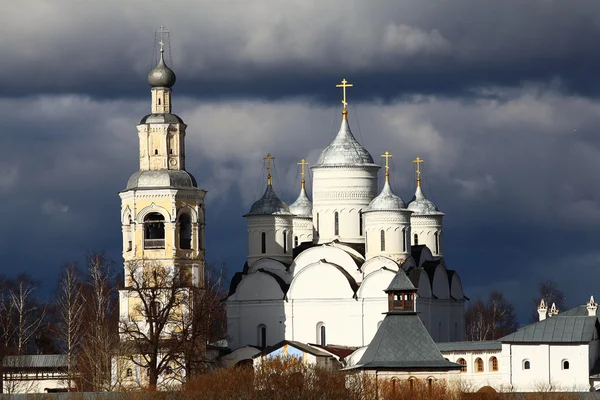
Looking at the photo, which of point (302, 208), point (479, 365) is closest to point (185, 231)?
point (302, 208)

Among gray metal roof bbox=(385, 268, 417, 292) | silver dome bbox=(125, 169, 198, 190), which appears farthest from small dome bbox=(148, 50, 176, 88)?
gray metal roof bbox=(385, 268, 417, 292)

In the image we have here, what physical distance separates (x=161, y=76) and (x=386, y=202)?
27.6ft

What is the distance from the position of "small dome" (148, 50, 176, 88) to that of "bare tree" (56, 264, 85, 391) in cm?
778

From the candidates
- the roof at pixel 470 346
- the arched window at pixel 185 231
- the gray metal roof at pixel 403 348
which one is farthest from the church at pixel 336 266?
the gray metal roof at pixel 403 348

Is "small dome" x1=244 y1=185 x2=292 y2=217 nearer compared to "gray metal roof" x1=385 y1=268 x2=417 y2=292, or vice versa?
"gray metal roof" x1=385 y1=268 x2=417 y2=292

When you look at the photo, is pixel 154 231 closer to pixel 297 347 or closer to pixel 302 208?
pixel 297 347

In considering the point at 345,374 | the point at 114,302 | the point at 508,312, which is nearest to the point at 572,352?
the point at 345,374

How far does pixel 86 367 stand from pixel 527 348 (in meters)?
13.6

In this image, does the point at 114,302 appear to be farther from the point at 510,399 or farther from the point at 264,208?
the point at 510,399

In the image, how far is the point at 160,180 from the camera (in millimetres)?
66375

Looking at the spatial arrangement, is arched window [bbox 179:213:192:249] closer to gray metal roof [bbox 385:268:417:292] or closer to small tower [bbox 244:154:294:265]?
small tower [bbox 244:154:294:265]

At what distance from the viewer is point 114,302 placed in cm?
8400

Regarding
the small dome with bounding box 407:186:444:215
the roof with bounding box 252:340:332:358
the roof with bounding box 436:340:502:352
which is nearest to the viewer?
the roof with bounding box 252:340:332:358

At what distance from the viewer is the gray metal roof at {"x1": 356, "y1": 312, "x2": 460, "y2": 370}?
5591 centimetres
